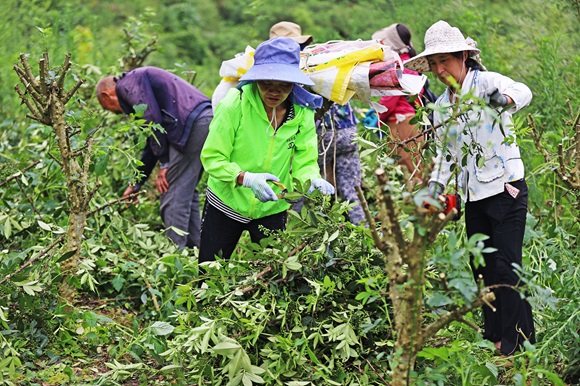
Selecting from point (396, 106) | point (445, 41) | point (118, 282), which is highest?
point (445, 41)

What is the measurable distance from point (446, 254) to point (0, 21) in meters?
5.75

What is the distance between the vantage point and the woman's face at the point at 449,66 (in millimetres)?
3553

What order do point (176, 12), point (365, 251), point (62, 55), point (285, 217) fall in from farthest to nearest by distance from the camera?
point (176, 12)
point (62, 55)
point (285, 217)
point (365, 251)

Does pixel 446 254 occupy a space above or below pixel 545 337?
above

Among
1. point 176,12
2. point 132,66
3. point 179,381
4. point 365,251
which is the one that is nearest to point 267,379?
Answer: point 179,381

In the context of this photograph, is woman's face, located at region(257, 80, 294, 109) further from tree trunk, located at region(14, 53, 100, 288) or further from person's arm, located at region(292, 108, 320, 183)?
tree trunk, located at region(14, 53, 100, 288)

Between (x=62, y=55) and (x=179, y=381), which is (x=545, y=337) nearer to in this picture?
(x=179, y=381)

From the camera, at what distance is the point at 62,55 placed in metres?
6.89

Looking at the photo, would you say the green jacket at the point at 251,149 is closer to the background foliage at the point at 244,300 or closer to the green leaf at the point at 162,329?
the background foliage at the point at 244,300

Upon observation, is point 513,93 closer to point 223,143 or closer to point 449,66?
point 449,66

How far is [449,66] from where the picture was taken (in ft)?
11.7

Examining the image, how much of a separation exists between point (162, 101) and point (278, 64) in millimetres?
1415

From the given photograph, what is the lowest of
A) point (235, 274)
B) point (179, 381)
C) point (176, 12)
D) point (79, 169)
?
point (176, 12)

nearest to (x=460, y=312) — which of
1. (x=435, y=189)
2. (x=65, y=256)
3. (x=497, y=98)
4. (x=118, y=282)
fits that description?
(x=435, y=189)
